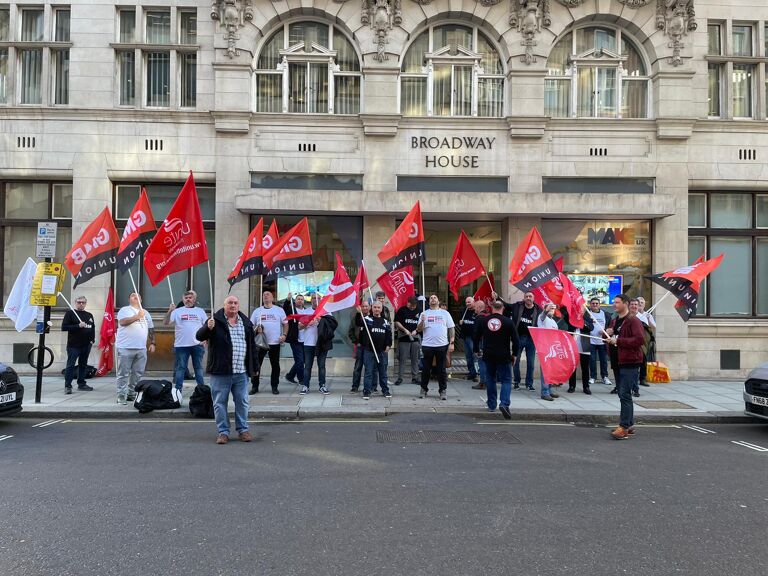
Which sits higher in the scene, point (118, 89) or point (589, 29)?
point (589, 29)

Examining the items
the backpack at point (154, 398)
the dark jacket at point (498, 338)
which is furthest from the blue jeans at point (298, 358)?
the dark jacket at point (498, 338)

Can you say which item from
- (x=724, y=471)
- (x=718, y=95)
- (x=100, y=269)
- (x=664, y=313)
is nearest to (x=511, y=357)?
(x=724, y=471)

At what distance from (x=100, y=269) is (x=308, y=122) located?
19.7 ft

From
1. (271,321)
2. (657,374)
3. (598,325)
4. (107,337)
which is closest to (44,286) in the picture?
(107,337)

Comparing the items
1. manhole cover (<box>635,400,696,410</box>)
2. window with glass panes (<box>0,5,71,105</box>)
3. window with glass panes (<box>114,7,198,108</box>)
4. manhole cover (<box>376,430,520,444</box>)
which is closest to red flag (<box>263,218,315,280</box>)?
manhole cover (<box>376,430,520,444</box>)

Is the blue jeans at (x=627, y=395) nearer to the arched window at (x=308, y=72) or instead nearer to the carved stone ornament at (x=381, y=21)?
the arched window at (x=308, y=72)

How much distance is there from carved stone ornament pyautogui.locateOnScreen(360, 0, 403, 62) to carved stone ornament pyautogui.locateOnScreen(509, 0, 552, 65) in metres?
2.85

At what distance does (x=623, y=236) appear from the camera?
14070 millimetres

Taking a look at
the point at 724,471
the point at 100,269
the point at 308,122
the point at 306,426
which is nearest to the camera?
the point at 724,471

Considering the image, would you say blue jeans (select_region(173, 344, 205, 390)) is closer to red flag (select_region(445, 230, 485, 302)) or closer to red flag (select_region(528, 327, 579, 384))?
red flag (select_region(445, 230, 485, 302))

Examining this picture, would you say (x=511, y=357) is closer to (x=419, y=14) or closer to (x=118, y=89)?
(x=419, y=14)

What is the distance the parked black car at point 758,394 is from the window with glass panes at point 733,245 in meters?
6.04

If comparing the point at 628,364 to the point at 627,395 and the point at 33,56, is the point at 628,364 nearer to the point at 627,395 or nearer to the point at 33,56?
the point at 627,395

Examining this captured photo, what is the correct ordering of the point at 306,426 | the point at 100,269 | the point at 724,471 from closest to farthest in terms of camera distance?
the point at 724,471, the point at 306,426, the point at 100,269
